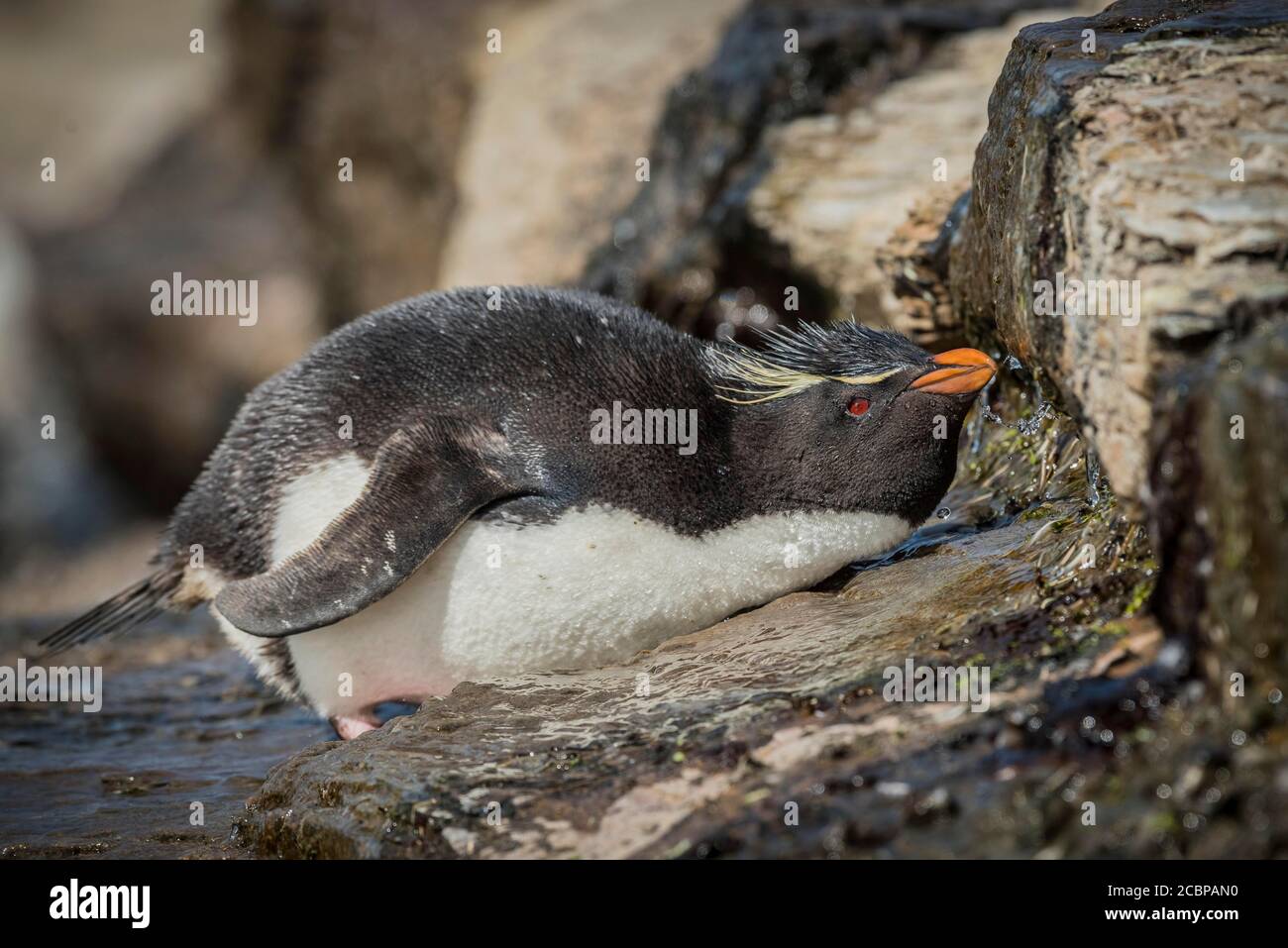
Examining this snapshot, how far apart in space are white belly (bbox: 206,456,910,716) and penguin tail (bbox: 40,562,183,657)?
0.76 metres

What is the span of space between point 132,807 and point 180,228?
35.8ft

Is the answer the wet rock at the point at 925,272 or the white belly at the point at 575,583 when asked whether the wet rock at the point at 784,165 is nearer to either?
the wet rock at the point at 925,272

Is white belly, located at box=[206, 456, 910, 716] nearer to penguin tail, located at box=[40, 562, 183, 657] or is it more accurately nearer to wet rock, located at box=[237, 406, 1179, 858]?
wet rock, located at box=[237, 406, 1179, 858]

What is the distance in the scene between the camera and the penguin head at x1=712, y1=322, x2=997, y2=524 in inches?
170

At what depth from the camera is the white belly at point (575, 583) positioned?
170 inches

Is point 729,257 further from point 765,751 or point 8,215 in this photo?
point 8,215

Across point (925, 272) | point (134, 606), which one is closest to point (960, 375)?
point (925, 272)

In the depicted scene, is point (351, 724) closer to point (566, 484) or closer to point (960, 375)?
point (566, 484)

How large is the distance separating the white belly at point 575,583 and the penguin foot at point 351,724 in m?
0.32

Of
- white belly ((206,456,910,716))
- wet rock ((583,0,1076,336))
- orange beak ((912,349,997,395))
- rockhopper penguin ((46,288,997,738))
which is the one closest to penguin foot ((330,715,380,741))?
rockhopper penguin ((46,288,997,738))

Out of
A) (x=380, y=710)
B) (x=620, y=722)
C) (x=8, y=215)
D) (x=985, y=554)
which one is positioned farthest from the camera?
(x=8, y=215)

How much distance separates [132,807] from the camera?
4566 mm

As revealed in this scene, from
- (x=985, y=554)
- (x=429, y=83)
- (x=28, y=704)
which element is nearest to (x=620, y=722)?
(x=985, y=554)

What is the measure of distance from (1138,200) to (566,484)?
176 cm
